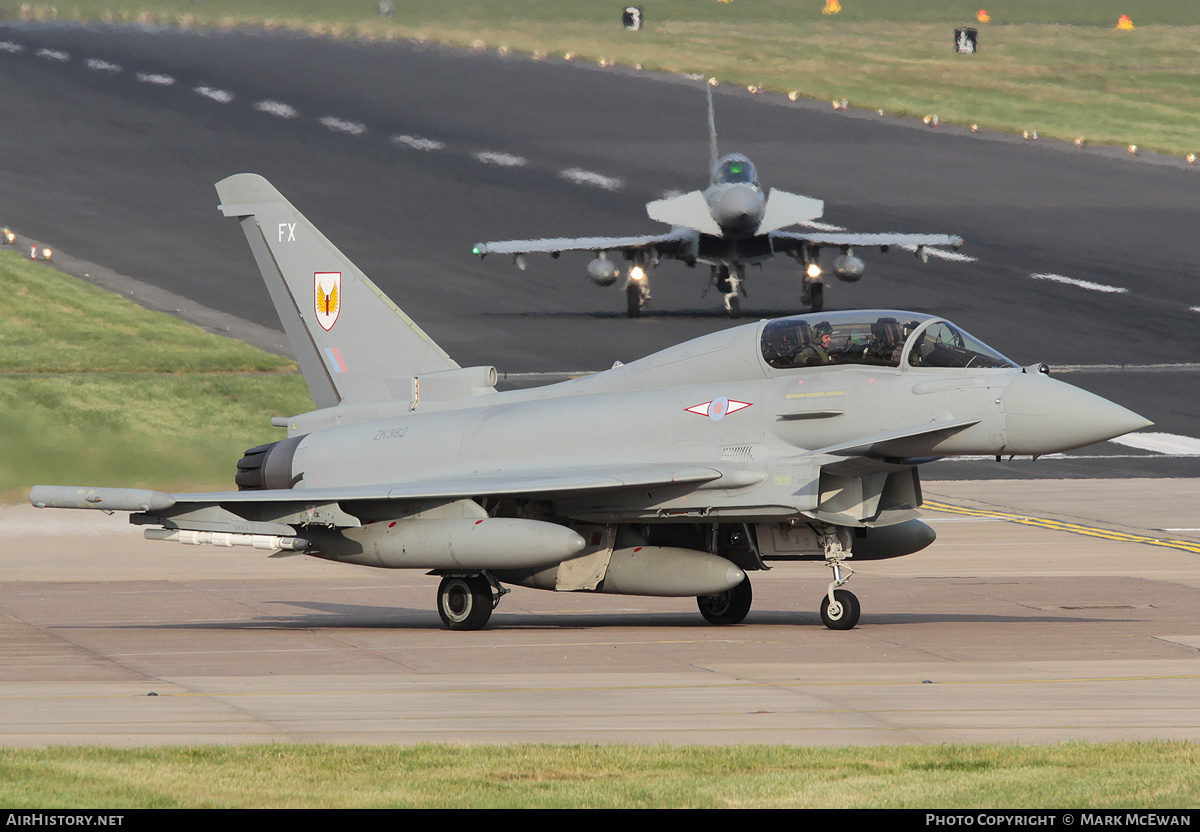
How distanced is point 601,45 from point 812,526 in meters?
59.5

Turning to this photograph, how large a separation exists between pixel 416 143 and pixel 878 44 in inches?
1030

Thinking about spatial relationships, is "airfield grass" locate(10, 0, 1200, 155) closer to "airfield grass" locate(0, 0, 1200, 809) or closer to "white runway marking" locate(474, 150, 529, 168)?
"airfield grass" locate(0, 0, 1200, 809)

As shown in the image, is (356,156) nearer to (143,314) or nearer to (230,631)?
(143,314)

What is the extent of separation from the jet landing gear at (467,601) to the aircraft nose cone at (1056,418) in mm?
5480

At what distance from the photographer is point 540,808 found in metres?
8.67

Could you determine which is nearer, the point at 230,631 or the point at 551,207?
the point at 230,631

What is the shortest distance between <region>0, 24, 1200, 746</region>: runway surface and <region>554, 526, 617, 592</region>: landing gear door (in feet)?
1.69

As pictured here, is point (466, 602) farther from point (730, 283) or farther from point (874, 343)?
point (730, 283)

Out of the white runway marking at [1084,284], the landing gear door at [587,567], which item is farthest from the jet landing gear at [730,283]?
the landing gear door at [587,567]

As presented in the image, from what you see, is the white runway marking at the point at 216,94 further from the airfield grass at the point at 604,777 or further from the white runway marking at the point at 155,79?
the airfield grass at the point at 604,777

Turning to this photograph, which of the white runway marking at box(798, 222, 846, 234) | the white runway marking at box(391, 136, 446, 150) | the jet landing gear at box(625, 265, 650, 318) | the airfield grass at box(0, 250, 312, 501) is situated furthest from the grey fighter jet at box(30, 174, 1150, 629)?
the white runway marking at box(391, 136, 446, 150)

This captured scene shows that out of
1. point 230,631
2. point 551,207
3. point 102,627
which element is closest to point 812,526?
point 230,631

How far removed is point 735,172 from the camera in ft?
146

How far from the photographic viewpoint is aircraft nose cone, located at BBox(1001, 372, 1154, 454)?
49.5 ft
